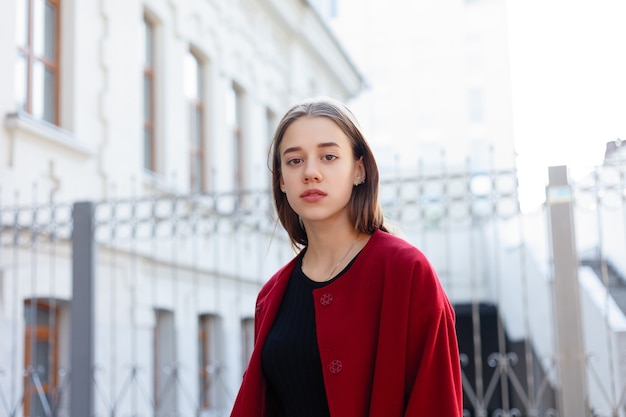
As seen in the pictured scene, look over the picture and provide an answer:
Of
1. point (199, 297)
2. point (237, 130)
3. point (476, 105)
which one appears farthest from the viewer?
point (476, 105)

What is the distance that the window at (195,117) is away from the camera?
12.5 metres

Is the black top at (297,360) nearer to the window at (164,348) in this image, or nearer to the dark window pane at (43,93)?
the dark window pane at (43,93)

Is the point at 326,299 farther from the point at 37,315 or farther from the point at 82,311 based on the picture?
the point at 37,315

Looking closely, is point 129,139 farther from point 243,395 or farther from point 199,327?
point 243,395

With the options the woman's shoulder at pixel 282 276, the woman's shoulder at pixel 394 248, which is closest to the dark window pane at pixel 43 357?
the woman's shoulder at pixel 282 276

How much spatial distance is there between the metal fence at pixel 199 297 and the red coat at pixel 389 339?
317 mm

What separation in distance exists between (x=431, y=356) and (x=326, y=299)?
32cm

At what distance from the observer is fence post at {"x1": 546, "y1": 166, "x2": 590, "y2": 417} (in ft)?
19.1

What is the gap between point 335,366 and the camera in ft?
6.55

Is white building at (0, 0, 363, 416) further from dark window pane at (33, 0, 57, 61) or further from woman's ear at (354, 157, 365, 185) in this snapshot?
woman's ear at (354, 157, 365, 185)

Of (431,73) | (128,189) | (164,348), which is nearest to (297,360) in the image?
(128,189)

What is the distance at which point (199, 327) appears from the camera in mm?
12008

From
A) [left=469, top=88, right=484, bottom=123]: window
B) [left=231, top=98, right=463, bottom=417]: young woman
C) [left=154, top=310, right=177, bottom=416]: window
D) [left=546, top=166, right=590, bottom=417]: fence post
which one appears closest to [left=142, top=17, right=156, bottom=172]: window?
[left=154, top=310, right=177, bottom=416]: window

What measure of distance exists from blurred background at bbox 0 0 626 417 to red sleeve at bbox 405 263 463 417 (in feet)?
1.24
